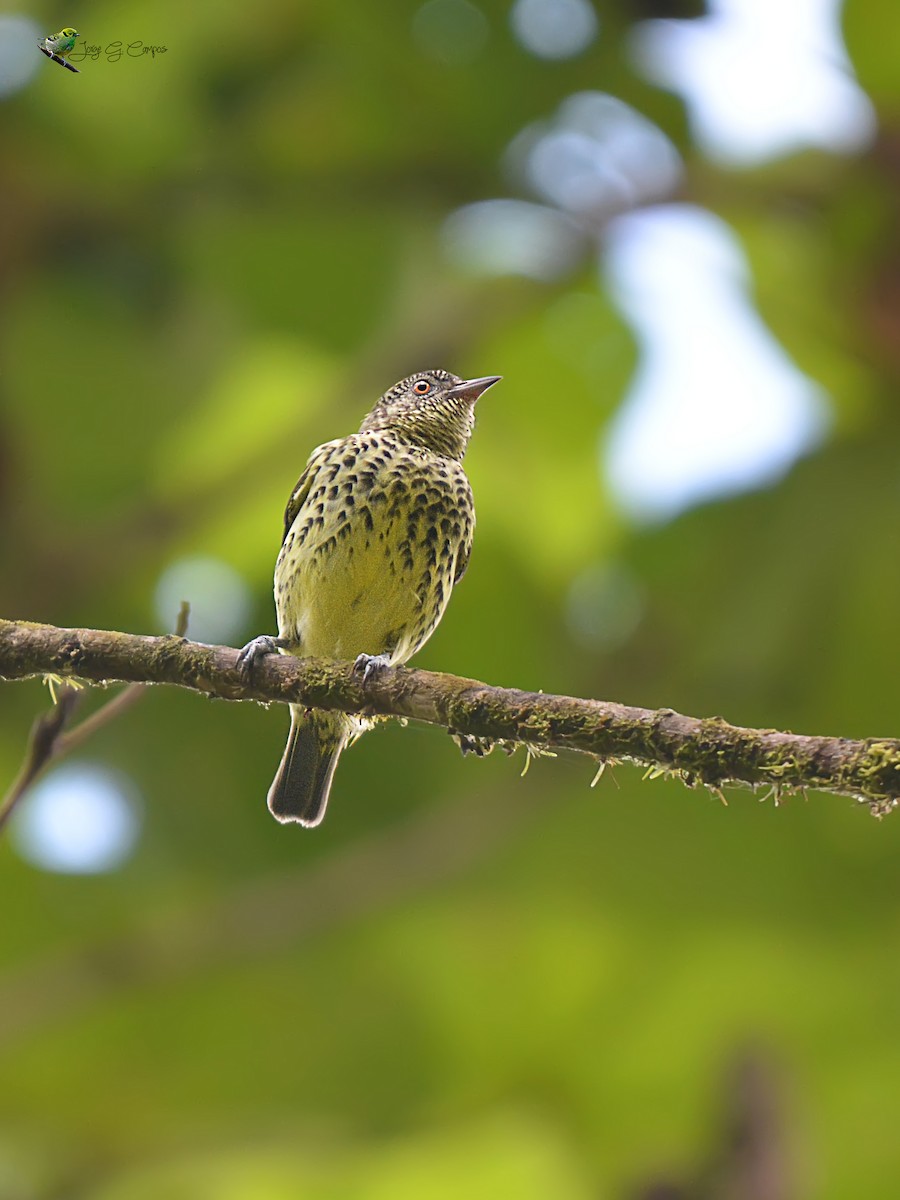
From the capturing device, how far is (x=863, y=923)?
A: 8.13 metres

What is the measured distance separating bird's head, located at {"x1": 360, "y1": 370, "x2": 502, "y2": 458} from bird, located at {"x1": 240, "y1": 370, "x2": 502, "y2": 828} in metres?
0.16

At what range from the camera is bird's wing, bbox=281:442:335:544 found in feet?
14.7

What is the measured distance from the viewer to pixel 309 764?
14.1ft

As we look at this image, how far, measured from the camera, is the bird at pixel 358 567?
13.8 ft

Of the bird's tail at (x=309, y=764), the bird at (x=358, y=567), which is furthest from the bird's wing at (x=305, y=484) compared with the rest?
the bird's tail at (x=309, y=764)

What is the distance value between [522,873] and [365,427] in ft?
12.7

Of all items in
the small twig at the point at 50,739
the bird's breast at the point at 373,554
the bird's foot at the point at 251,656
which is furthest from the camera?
the bird's breast at the point at 373,554

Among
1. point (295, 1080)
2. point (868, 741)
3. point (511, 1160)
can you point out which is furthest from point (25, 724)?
point (868, 741)

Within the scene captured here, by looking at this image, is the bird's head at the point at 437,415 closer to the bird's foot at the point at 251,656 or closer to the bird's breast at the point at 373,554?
the bird's breast at the point at 373,554

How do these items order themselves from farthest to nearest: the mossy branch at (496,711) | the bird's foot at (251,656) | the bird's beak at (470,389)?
1. the bird's beak at (470,389)
2. the bird's foot at (251,656)
3. the mossy branch at (496,711)

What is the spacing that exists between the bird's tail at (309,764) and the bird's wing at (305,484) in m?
0.57

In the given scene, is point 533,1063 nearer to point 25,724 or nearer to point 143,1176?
point 143,1176

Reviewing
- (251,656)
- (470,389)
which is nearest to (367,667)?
(251,656)

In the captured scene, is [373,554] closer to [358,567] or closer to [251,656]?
[358,567]
